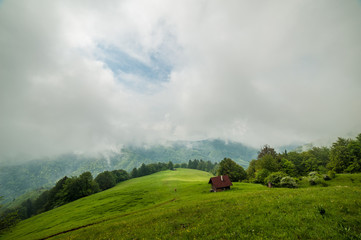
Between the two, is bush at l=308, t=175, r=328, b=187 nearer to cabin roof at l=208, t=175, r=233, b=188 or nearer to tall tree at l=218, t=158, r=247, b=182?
cabin roof at l=208, t=175, r=233, b=188

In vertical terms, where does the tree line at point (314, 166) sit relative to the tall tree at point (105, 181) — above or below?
above

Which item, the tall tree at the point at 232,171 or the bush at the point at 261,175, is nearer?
the bush at the point at 261,175

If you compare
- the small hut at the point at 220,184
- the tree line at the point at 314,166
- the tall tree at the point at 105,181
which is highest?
the tree line at the point at 314,166

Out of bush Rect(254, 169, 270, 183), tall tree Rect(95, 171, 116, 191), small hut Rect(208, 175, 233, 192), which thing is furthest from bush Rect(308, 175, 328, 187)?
tall tree Rect(95, 171, 116, 191)

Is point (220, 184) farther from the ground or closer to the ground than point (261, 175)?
closer to the ground

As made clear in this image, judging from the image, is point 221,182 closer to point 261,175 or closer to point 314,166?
point 261,175

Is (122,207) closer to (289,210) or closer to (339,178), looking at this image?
(289,210)

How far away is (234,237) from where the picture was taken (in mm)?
10625

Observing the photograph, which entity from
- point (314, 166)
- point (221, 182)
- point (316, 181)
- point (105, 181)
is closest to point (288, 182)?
point (316, 181)

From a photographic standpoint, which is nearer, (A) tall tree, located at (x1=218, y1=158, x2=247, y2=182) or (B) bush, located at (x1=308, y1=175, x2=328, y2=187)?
(B) bush, located at (x1=308, y1=175, x2=328, y2=187)

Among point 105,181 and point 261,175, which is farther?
point 105,181

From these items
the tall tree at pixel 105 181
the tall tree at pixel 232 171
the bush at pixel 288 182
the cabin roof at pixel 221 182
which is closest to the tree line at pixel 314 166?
the bush at pixel 288 182

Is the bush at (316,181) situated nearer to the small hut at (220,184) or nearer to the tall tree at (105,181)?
the small hut at (220,184)

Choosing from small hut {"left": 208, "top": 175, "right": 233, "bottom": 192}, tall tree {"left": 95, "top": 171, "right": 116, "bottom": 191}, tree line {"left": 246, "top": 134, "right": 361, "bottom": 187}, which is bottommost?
tall tree {"left": 95, "top": 171, "right": 116, "bottom": 191}
